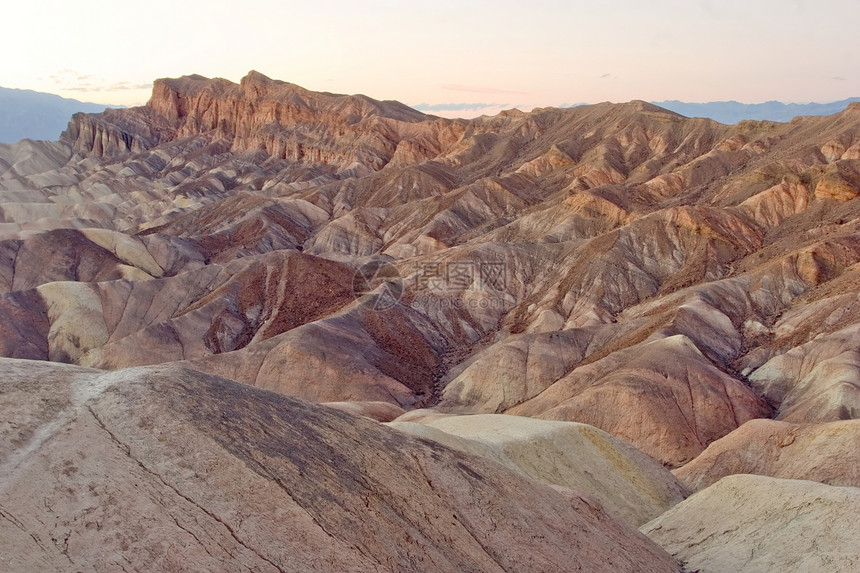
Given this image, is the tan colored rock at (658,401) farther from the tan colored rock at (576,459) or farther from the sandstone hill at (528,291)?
the tan colored rock at (576,459)

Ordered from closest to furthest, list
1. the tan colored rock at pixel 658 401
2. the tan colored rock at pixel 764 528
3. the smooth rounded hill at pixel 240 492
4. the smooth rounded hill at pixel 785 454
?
the smooth rounded hill at pixel 240 492, the tan colored rock at pixel 764 528, the smooth rounded hill at pixel 785 454, the tan colored rock at pixel 658 401

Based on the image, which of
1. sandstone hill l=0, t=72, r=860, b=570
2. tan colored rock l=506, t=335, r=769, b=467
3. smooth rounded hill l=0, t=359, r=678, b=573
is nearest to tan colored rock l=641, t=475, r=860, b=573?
smooth rounded hill l=0, t=359, r=678, b=573

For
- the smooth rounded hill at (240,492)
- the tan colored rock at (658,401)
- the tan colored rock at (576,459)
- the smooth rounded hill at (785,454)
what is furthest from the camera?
the tan colored rock at (658,401)

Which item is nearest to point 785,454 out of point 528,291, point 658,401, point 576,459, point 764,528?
point 658,401

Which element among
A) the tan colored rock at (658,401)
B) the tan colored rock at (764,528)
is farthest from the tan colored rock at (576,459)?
the tan colored rock at (658,401)

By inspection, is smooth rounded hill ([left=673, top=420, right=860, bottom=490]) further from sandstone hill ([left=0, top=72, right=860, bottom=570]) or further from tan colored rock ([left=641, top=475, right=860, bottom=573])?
tan colored rock ([left=641, top=475, right=860, bottom=573])

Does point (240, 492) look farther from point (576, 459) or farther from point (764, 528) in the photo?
point (576, 459)

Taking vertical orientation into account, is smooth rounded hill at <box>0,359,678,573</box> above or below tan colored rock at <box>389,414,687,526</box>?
above

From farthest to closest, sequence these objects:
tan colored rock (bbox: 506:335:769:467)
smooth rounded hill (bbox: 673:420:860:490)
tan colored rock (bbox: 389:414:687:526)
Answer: tan colored rock (bbox: 506:335:769:467) < smooth rounded hill (bbox: 673:420:860:490) < tan colored rock (bbox: 389:414:687:526)

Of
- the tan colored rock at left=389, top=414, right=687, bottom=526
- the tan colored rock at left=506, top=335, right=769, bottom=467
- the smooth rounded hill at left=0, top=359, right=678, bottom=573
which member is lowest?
the tan colored rock at left=506, top=335, right=769, bottom=467
